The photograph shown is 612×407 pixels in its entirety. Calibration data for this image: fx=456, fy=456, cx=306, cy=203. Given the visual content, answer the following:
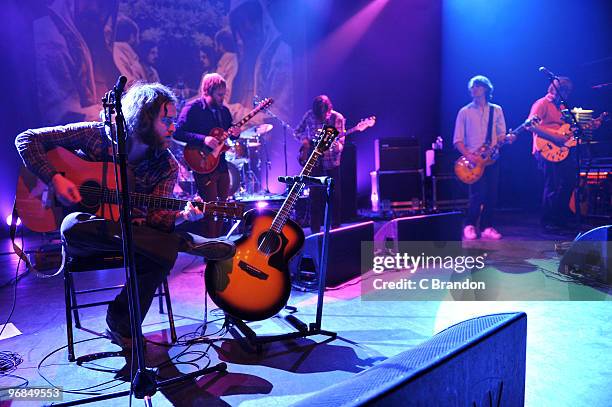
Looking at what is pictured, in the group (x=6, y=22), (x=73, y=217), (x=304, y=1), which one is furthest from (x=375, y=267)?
(x=6, y=22)

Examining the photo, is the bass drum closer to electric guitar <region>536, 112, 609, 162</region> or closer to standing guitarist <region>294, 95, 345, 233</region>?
standing guitarist <region>294, 95, 345, 233</region>

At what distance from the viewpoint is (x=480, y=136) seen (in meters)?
6.46

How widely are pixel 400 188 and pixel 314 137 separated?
2125 mm

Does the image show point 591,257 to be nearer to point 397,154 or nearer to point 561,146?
point 561,146

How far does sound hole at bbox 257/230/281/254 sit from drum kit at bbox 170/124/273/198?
4.30m

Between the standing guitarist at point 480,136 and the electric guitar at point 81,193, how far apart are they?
474 cm

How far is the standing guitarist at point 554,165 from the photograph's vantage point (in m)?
6.77

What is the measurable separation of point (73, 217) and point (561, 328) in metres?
3.25

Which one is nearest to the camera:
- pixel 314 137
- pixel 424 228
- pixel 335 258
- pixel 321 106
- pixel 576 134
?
pixel 335 258

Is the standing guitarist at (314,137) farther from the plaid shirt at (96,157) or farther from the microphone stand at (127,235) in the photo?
the microphone stand at (127,235)

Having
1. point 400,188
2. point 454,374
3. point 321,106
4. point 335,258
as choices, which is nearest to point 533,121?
point 400,188

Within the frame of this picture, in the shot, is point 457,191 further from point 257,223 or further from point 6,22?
point 6,22

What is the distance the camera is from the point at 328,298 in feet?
13.3

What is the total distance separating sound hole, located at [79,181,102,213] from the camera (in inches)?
112
